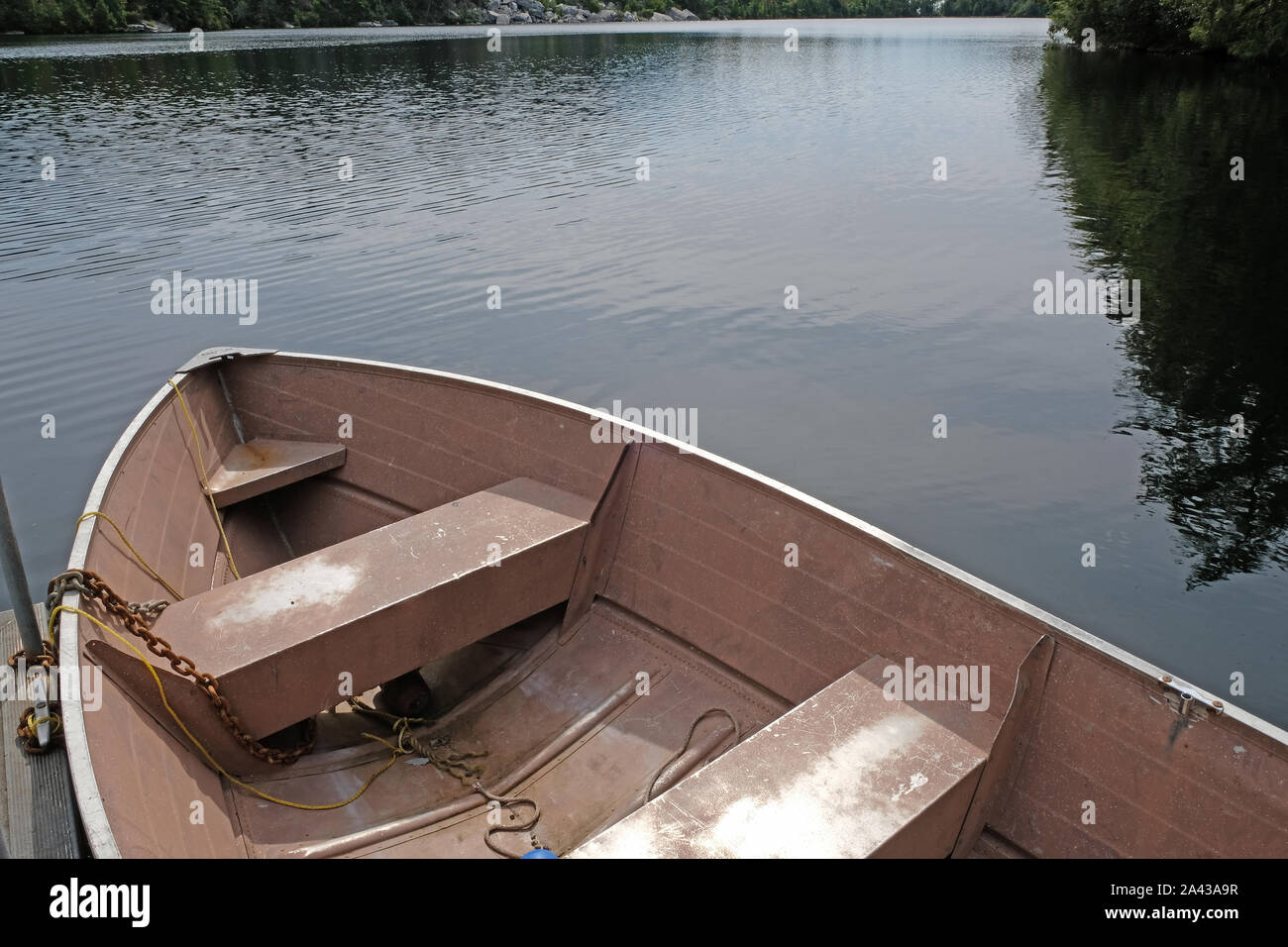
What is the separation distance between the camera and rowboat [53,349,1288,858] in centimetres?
387

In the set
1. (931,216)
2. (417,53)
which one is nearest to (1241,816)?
(931,216)

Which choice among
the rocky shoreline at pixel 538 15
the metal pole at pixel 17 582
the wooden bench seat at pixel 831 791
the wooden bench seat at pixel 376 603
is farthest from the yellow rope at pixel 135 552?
the rocky shoreline at pixel 538 15

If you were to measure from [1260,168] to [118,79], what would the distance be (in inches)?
1628

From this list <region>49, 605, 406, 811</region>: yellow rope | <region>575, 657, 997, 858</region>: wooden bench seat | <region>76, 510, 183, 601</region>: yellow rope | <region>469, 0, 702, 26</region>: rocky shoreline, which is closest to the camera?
<region>575, 657, 997, 858</region>: wooden bench seat

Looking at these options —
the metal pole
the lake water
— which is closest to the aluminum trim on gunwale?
the metal pole

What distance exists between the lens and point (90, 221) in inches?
770

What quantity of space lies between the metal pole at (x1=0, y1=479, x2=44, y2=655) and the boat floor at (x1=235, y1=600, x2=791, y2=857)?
4.51 ft

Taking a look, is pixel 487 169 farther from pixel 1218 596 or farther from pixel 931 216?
pixel 1218 596

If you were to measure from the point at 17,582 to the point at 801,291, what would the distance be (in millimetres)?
13031

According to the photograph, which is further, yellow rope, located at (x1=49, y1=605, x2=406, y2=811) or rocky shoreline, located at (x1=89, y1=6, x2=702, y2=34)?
rocky shoreline, located at (x1=89, y1=6, x2=702, y2=34)

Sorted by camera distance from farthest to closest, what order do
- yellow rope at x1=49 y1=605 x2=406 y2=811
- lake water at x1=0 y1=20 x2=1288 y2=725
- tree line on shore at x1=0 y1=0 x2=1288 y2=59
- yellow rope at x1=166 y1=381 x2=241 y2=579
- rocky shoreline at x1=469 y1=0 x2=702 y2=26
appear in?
rocky shoreline at x1=469 y1=0 x2=702 y2=26, tree line on shore at x1=0 y1=0 x2=1288 y2=59, lake water at x1=0 y1=20 x2=1288 y2=725, yellow rope at x1=166 y1=381 x2=241 y2=579, yellow rope at x1=49 y1=605 x2=406 y2=811

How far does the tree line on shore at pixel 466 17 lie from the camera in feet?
123

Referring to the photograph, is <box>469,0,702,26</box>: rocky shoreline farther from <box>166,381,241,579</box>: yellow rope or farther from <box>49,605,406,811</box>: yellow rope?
<box>49,605,406,811</box>: yellow rope

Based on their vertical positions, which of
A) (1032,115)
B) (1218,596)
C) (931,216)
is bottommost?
(1218,596)
